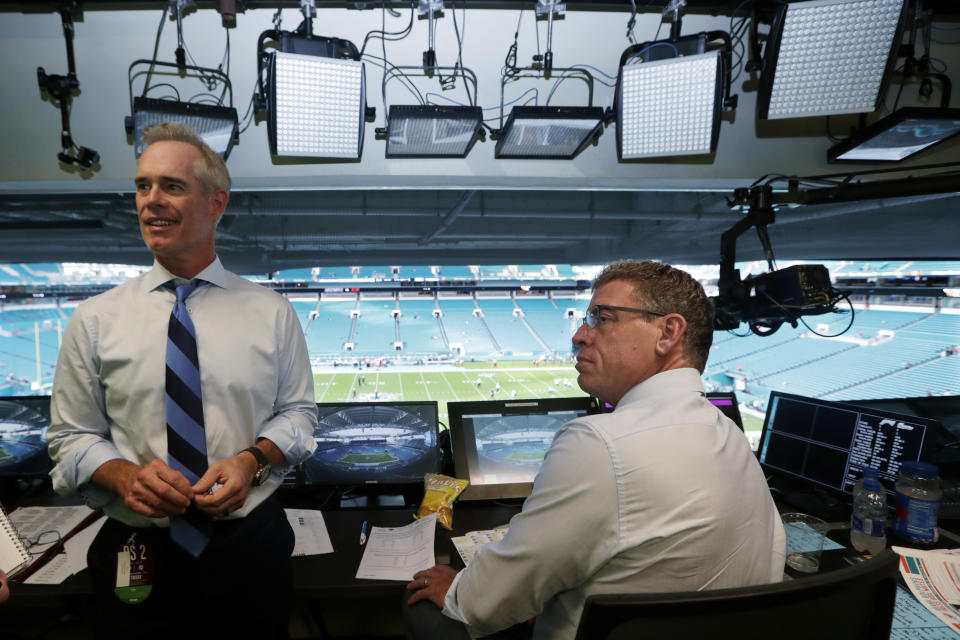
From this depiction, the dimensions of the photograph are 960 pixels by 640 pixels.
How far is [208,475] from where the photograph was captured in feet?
3.26

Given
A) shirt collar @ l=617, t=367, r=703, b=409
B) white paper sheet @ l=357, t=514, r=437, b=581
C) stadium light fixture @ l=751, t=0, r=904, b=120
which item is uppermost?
stadium light fixture @ l=751, t=0, r=904, b=120

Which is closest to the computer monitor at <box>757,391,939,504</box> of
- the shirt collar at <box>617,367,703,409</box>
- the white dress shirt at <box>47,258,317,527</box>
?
the shirt collar at <box>617,367,703,409</box>

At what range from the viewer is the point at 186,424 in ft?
3.51

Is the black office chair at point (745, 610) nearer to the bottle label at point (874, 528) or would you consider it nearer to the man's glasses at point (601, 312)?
the man's glasses at point (601, 312)

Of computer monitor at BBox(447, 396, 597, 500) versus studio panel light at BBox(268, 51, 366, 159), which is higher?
studio panel light at BBox(268, 51, 366, 159)

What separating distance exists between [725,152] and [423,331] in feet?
47.0

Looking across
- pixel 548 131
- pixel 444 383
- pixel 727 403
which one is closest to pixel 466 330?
pixel 444 383

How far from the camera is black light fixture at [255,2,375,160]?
1.87 metres

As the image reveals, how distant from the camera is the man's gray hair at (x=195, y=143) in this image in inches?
44.5

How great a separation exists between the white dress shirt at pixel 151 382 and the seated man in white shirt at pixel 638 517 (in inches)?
26.6

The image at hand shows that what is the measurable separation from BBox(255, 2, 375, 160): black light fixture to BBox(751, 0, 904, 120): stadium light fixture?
191 cm

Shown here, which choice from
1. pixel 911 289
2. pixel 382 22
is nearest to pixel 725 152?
pixel 382 22

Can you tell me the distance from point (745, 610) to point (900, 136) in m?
→ 2.68

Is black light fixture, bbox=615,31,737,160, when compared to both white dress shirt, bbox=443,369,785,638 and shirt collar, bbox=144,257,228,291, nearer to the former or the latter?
white dress shirt, bbox=443,369,785,638
